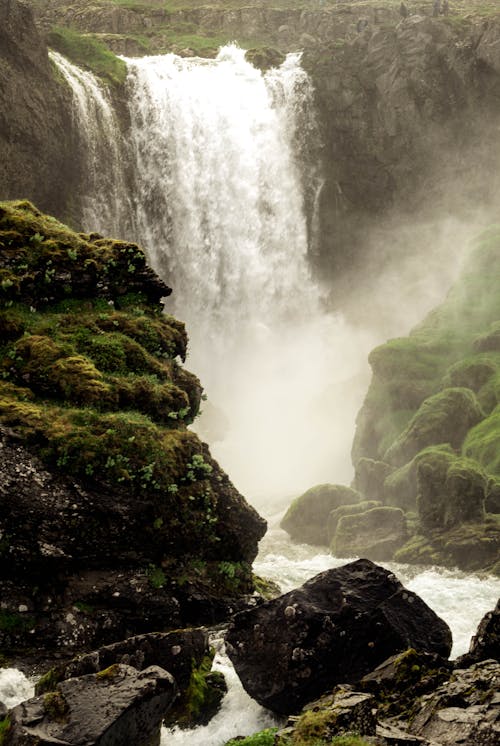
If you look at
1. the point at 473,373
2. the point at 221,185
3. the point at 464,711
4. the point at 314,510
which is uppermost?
the point at 221,185

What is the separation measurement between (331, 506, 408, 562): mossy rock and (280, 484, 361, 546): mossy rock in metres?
3.23

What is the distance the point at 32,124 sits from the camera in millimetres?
53281

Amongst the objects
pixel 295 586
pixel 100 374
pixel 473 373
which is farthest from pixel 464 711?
pixel 473 373

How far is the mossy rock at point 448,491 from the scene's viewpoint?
30328 millimetres

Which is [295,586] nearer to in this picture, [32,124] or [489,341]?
[489,341]

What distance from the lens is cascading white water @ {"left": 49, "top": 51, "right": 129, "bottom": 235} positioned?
57750 mm

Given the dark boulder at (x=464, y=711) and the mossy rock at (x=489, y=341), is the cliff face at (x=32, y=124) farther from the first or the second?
the dark boulder at (x=464, y=711)

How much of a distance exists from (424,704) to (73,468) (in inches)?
378

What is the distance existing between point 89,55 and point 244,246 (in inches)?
916

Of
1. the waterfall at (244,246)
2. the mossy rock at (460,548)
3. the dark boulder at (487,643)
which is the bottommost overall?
the dark boulder at (487,643)

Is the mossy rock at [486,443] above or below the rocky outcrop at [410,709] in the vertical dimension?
above

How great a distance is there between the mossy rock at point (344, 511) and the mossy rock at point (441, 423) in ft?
13.4

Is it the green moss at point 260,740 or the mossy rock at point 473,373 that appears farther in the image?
the mossy rock at point 473,373

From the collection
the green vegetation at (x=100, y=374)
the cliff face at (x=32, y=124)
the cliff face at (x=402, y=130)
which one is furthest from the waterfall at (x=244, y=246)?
the green vegetation at (x=100, y=374)
